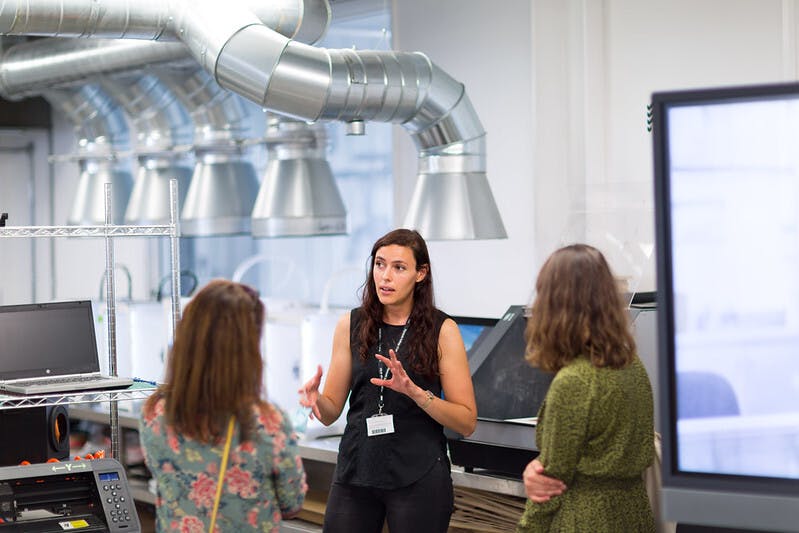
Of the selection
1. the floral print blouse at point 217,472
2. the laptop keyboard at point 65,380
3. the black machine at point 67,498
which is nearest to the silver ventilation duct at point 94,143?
the laptop keyboard at point 65,380

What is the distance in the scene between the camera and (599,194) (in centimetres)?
339

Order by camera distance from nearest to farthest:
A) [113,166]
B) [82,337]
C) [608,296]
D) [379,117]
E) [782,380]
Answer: [782,380], [608,296], [82,337], [379,117], [113,166]

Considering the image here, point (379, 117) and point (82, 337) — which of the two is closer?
point (82, 337)

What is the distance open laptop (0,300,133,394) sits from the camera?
9.37 feet

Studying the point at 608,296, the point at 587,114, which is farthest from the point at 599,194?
the point at 608,296

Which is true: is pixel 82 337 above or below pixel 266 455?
above

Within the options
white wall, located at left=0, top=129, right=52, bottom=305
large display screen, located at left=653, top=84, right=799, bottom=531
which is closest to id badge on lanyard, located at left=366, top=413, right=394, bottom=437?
large display screen, located at left=653, top=84, right=799, bottom=531

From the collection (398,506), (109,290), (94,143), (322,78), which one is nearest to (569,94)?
(322,78)

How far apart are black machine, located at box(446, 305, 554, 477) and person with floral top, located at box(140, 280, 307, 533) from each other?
101 centimetres

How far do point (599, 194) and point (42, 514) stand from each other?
1.83m

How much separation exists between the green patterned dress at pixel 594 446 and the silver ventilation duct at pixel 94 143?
4309 mm

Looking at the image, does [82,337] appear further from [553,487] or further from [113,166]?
[113,166]

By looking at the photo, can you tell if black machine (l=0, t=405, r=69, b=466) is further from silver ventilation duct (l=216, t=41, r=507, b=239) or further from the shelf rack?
silver ventilation duct (l=216, t=41, r=507, b=239)

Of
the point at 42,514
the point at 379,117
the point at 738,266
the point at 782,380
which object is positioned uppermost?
the point at 379,117
